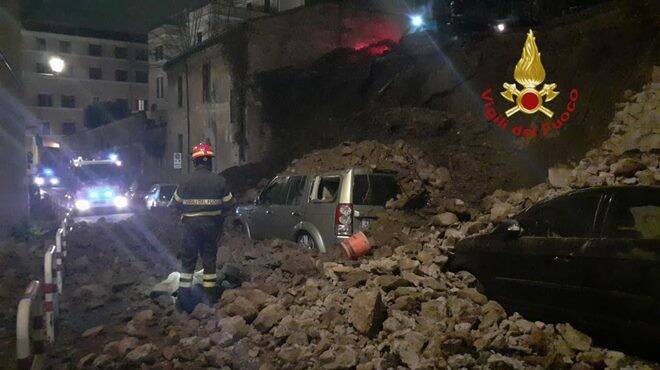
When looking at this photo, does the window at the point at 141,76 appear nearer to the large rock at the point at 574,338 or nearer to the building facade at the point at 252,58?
the building facade at the point at 252,58

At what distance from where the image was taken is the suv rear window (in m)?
8.98

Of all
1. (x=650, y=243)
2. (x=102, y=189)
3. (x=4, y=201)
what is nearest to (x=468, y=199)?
(x=650, y=243)

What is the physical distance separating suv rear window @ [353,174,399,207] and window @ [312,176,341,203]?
545mm

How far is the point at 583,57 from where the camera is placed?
40.2 ft

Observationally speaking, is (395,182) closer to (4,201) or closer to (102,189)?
(4,201)

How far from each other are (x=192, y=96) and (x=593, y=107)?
2432 cm

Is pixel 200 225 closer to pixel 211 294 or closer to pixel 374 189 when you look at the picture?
pixel 211 294

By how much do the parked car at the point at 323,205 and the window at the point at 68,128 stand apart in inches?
2042

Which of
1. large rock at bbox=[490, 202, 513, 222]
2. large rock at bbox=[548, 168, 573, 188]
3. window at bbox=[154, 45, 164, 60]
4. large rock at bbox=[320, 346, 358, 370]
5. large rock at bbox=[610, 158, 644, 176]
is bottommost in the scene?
large rock at bbox=[320, 346, 358, 370]

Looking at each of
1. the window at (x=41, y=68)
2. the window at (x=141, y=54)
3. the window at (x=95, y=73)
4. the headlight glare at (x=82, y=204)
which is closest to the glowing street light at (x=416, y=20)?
the headlight glare at (x=82, y=204)

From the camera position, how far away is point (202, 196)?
282 inches

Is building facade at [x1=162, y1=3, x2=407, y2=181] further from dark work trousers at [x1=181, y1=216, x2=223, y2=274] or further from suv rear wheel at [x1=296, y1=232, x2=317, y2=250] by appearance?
dark work trousers at [x1=181, y1=216, x2=223, y2=274]

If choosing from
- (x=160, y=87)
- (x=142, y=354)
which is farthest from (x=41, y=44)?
(x=142, y=354)

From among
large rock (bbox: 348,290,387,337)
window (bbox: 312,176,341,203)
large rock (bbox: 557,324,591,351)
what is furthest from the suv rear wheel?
large rock (bbox: 557,324,591,351)
